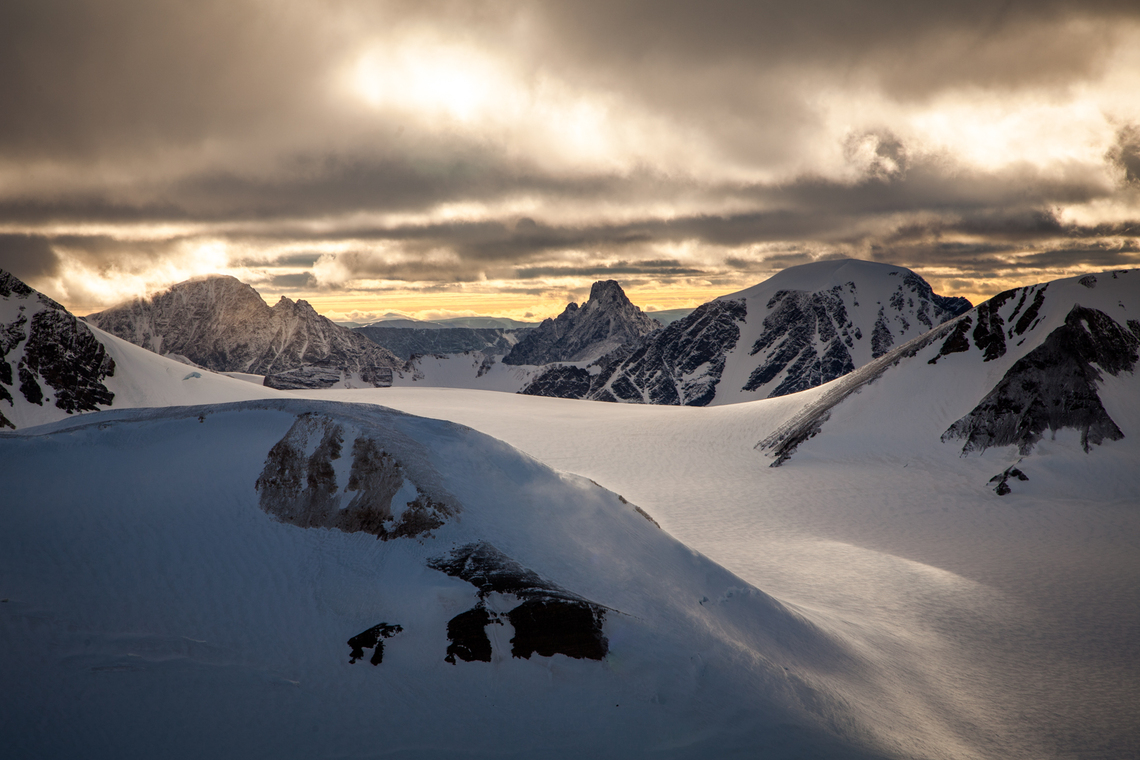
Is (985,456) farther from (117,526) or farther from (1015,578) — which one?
(117,526)

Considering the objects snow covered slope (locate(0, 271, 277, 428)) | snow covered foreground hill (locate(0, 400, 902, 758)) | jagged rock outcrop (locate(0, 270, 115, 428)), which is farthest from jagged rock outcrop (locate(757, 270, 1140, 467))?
jagged rock outcrop (locate(0, 270, 115, 428))

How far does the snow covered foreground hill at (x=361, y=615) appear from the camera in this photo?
9.05m

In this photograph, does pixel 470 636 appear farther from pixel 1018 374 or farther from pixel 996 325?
pixel 996 325

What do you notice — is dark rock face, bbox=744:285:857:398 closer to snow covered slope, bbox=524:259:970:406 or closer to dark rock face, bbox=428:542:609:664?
snow covered slope, bbox=524:259:970:406

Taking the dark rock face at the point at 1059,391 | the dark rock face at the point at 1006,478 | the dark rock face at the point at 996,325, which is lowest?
the dark rock face at the point at 1006,478

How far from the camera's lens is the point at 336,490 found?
1274cm

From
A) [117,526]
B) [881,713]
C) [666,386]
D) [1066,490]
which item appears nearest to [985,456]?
[1066,490]

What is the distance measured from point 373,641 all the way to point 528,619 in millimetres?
2922

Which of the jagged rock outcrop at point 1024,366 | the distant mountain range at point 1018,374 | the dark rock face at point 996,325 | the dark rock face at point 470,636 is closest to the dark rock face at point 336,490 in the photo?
the dark rock face at point 470,636

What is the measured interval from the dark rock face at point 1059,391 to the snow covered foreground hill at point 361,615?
25495mm

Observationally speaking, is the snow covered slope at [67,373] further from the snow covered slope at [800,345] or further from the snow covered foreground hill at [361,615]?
the snow covered slope at [800,345]

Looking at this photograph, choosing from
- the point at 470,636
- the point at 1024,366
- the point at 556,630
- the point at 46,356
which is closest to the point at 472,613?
the point at 470,636

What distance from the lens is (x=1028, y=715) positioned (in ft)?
38.2

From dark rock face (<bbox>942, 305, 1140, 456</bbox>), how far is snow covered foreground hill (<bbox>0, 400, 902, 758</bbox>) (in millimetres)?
25495
